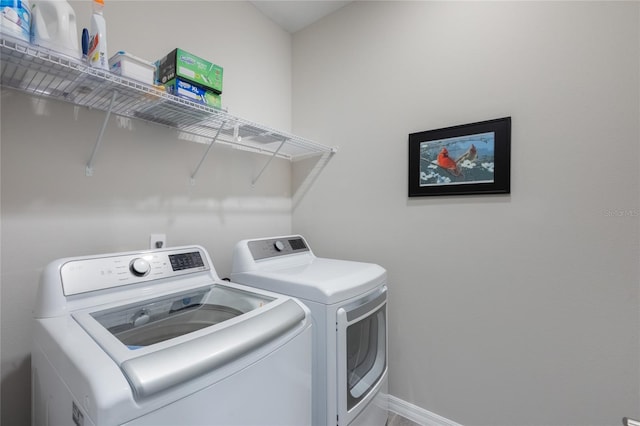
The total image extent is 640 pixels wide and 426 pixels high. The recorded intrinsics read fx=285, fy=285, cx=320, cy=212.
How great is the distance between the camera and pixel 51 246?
1.23 m

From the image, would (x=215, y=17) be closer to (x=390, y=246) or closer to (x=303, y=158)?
(x=303, y=158)

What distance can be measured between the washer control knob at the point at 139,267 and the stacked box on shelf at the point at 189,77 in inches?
29.8

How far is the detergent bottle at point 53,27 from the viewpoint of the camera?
0.93 m

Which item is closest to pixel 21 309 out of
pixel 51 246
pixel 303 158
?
pixel 51 246

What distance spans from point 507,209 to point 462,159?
1.20 ft

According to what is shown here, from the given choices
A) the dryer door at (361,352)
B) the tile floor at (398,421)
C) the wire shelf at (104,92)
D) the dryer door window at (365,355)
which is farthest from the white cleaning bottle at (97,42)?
the tile floor at (398,421)

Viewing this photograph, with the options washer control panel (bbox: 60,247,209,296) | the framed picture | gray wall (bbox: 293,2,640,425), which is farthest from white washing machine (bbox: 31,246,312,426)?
the framed picture

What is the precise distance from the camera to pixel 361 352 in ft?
4.90

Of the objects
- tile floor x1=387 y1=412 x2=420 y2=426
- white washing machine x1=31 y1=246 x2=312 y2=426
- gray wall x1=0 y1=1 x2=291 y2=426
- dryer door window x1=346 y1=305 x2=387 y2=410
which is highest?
gray wall x1=0 y1=1 x2=291 y2=426

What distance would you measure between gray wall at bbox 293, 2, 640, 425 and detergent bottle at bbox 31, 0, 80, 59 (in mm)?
1573

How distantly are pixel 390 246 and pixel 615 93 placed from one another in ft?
4.34

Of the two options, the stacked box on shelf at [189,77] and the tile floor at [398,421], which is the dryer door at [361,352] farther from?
the stacked box on shelf at [189,77]

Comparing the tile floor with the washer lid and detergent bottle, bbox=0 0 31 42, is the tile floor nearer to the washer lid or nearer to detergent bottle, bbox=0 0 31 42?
the washer lid

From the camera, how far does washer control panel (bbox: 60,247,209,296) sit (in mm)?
1038
